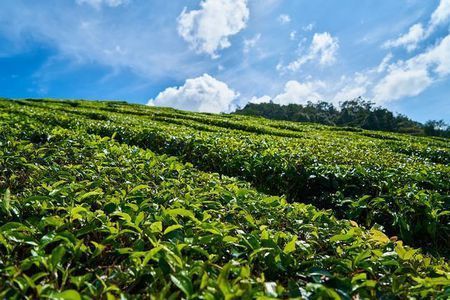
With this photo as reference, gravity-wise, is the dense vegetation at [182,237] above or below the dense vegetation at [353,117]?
below

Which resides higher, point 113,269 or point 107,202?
point 107,202

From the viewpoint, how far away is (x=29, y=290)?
2129mm

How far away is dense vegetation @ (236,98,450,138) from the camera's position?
307 feet

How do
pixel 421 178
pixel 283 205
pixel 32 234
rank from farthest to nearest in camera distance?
pixel 421 178
pixel 283 205
pixel 32 234

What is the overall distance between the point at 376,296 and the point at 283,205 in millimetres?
1824

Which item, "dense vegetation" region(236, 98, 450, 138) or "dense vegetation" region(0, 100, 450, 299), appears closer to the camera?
"dense vegetation" region(0, 100, 450, 299)

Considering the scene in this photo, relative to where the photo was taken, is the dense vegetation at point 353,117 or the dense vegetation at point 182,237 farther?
the dense vegetation at point 353,117

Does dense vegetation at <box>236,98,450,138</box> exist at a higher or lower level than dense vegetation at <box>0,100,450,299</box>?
higher

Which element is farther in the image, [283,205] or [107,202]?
[283,205]

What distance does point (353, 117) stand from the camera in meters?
113

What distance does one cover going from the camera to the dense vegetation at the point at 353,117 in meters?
93.4

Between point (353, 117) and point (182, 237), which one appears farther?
point (353, 117)

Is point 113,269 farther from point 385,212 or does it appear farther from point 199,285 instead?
point 385,212

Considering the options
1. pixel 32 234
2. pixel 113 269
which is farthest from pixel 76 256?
pixel 32 234
